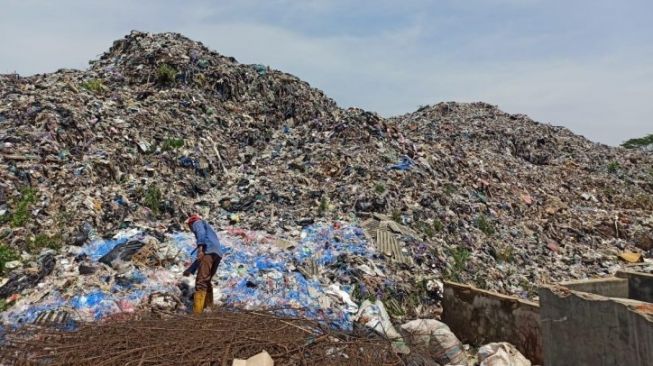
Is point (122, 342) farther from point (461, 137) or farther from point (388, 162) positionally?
point (461, 137)

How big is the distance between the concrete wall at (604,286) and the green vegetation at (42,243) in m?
5.78

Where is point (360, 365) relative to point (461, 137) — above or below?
below

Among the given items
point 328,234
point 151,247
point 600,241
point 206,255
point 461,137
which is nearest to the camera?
point 206,255

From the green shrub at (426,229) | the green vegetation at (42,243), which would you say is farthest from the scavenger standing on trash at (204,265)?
the green shrub at (426,229)

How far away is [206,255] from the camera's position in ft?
18.0

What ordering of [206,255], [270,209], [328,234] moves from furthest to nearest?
[270,209] → [328,234] → [206,255]

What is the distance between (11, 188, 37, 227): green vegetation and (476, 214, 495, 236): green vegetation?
7062mm

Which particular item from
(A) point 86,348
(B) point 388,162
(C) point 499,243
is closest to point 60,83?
(B) point 388,162

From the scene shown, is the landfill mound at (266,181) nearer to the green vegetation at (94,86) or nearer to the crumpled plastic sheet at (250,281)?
the green vegetation at (94,86)

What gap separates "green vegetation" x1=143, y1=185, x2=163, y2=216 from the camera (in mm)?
7736

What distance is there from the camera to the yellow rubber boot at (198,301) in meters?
5.22

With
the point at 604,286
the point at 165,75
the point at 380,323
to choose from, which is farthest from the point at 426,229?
the point at 165,75

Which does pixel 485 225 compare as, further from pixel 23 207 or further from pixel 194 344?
pixel 23 207

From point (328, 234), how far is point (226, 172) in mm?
3483
